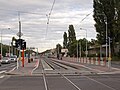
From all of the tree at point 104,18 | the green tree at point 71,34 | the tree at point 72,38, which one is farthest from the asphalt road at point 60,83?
the green tree at point 71,34

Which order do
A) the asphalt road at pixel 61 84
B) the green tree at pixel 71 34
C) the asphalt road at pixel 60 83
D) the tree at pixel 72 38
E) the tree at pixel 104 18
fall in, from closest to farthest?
the asphalt road at pixel 61 84 → the asphalt road at pixel 60 83 → the tree at pixel 104 18 → the tree at pixel 72 38 → the green tree at pixel 71 34

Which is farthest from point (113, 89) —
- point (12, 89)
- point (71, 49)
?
point (71, 49)

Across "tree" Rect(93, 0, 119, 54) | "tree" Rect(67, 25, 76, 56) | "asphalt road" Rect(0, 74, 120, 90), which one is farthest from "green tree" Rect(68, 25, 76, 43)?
"asphalt road" Rect(0, 74, 120, 90)

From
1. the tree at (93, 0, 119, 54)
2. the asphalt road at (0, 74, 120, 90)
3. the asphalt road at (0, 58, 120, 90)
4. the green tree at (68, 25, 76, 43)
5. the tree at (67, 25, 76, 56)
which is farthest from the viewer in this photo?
the green tree at (68, 25, 76, 43)

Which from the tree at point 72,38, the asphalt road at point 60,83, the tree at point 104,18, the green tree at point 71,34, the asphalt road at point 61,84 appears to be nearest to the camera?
the asphalt road at point 61,84

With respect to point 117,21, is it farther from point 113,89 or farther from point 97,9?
point 113,89

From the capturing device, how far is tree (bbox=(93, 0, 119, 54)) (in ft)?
247

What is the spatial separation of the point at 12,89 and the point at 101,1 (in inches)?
2462

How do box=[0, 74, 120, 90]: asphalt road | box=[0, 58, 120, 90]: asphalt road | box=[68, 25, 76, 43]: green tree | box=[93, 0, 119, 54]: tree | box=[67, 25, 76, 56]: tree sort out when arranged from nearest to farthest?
box=[0, 74, 120, 90]: asphalt road, box=[0, 58, 120, 90]: asphalt road, box=[93, 0, 119, 54]: tree, box=[67, 25, 76, 56]: tree, box=[68, 25, 76, 43]: green tree

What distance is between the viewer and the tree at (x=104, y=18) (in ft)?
247

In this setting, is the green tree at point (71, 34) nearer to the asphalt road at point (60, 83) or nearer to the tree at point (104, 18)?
the tree at point (104, 18)

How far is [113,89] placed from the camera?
A: 18250mm

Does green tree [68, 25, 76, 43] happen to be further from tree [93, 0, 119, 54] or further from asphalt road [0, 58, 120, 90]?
asphalt road [0, 58, 120, 90]

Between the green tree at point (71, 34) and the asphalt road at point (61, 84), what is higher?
the green tree at point (71, 34)
